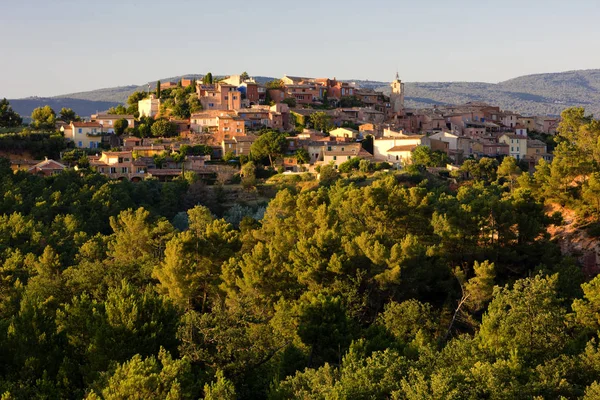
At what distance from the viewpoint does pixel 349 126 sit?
67.3 meters

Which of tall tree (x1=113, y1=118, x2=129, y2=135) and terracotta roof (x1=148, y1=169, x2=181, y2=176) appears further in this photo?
tall tree (x1=113, y1=118, x2=129, y2=135)

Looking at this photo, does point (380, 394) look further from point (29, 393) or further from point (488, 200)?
point (488, 200)

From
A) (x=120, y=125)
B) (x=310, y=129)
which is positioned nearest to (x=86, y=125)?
(x=120, y=125)

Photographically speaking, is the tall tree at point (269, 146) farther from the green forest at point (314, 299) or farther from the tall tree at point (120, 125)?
the green forest at point (314, 299)

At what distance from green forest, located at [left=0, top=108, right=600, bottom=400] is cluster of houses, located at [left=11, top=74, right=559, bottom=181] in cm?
1353

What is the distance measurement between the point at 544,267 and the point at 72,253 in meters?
19.5

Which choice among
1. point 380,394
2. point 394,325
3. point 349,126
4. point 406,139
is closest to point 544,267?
point 394,325

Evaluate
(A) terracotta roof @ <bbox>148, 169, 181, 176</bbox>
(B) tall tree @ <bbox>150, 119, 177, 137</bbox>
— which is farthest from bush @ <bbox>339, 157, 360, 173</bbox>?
(B) tall tree @ <bbox>150, 119, 177, 137</bbox>

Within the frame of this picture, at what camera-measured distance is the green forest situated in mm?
16766

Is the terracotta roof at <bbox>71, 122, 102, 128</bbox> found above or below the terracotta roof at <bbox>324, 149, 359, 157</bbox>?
above

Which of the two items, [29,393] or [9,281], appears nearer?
[29,393]

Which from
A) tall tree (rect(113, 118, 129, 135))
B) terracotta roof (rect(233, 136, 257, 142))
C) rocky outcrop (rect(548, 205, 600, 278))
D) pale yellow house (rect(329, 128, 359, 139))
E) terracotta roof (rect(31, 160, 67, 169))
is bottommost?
rocky outcrop (rect(548, 205, 600, 278))

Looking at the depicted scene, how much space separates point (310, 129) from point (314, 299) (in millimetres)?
45460

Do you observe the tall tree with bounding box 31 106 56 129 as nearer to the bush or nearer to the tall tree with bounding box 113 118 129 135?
the tall tree with bounding box 113 118 129 135
